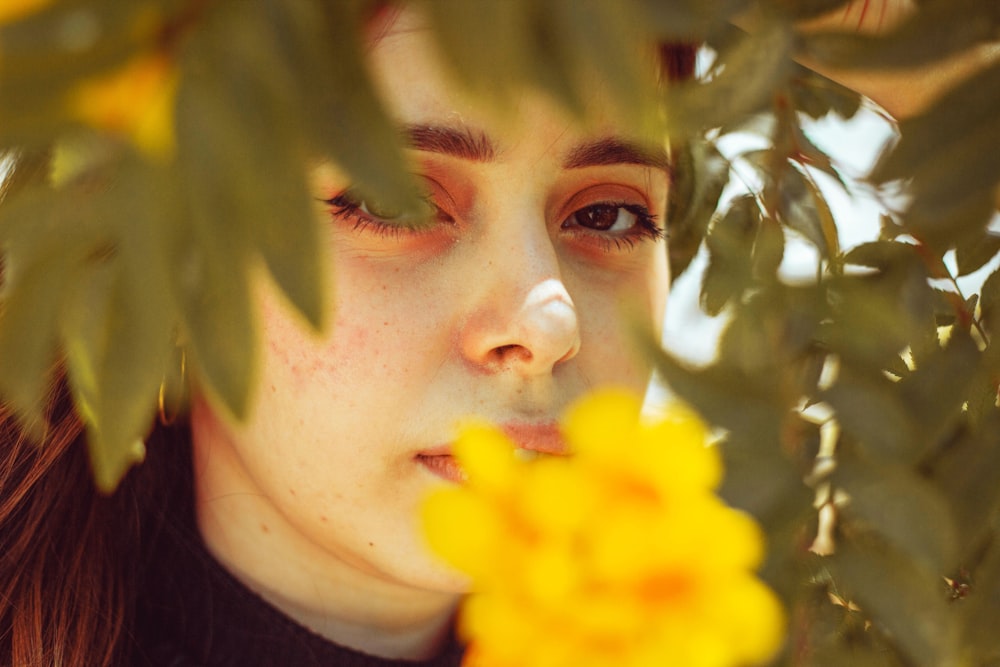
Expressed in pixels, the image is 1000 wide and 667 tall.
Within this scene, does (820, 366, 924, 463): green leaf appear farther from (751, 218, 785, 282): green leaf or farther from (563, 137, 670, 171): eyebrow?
(563, 137, 670, 171): eyebrow

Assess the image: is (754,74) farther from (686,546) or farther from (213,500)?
(213,500)

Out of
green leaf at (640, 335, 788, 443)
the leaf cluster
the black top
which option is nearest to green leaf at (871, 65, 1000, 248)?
the leaf cluster

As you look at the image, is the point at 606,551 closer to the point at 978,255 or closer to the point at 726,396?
the point at 726,396

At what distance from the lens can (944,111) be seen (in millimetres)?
438

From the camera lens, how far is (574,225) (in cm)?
120

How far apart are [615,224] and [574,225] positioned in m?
0.07

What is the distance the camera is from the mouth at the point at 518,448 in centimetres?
96

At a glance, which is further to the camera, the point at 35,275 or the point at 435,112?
the point at 435,112

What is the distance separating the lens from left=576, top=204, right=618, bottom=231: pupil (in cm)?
122

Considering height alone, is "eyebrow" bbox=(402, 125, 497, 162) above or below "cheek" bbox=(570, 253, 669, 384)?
above

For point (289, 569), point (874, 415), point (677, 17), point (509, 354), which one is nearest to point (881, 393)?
point (874, 415)

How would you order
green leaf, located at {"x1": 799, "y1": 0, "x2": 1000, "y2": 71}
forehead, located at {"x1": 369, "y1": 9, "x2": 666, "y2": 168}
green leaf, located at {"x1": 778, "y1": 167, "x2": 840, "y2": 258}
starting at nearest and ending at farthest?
green leaf, located at {"x1": 799, "y1": 0, "x2": 1000, "y2": 71}, green leaf, located at {"x1": 778, "y1": 167, "x2": 840, "y2": 258}, forehead, located at {"x1": 369, "y1": 9, "x2": 666, "y2": 168}

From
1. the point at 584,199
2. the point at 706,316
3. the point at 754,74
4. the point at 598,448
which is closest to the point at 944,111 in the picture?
the point at 754,74

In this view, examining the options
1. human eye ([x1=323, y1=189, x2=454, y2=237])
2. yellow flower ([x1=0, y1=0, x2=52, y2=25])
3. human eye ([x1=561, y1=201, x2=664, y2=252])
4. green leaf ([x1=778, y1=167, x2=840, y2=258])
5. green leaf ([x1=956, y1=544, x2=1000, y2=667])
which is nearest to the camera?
yellow flower ([x1=0, y1=0, x2=52, y2=25])
